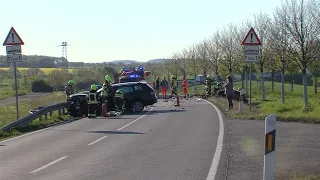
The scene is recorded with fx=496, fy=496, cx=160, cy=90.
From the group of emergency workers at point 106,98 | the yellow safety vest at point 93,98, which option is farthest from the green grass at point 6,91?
the yellow safety vest at point 93,98

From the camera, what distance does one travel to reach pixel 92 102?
23.0m

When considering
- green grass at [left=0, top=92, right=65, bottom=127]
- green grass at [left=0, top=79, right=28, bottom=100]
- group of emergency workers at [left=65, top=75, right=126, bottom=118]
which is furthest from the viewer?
green grass at [left=0, top=79, right=28, bottom=100]

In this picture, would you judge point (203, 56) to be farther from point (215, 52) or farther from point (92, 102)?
point (92, 102)

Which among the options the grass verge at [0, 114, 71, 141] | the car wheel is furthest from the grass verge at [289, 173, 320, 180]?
the car wheel

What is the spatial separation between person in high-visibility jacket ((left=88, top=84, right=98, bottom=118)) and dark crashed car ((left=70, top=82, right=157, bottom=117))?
4.02ft

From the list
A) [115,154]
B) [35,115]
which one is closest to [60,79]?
[35,115]

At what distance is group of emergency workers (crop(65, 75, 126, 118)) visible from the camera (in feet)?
75.6

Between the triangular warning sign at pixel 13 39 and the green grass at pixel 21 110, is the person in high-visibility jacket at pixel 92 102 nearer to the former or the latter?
the green grass at pixel 21 110

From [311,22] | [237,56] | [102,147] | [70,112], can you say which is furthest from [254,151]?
[237,56]

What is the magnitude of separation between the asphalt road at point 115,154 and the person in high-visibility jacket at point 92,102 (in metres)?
5.53

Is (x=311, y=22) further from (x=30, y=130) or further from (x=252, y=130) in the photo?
(x=30, y=130)

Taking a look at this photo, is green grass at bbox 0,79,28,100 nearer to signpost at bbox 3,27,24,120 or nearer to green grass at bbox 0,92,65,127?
green grass at bbox 0,92,65,127

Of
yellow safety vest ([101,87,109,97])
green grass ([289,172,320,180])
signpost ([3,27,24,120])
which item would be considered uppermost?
signpost ([3,27,24,120])

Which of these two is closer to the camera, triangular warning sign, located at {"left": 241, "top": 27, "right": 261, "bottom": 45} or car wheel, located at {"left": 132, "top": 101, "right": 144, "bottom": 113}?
triangular warning sign, located at {"left": 241, "top": 27, "right": 261, "bottom": 45}
